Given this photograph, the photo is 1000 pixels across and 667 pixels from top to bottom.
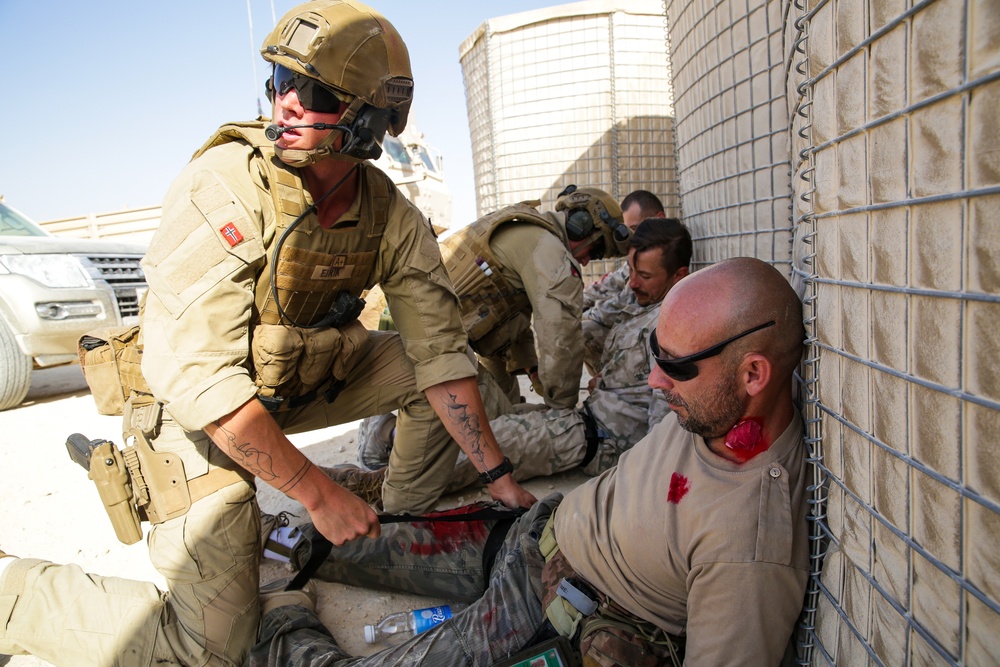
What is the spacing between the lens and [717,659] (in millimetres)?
1222

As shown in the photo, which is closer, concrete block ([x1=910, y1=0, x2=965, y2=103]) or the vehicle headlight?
concrete block ([x1=910, y1=0, x2=965, y2=103])

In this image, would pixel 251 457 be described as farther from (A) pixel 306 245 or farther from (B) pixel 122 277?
(B) pixel 122 277

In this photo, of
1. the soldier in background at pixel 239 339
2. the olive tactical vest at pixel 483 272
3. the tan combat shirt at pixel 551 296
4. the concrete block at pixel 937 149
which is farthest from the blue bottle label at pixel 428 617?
the concrete block at pixel 937 149

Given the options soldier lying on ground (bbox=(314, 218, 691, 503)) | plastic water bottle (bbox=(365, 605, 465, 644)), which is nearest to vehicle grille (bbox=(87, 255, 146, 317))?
soldier lying on ground (bbox=(314, 218, 691, 503))

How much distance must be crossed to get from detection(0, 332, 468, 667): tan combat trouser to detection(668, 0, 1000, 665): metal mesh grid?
1.62 meters

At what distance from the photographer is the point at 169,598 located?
6.78 ft

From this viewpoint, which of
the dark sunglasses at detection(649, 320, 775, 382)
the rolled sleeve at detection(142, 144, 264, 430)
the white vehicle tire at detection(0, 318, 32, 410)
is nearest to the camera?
the dark sunglasses at detection(649, 320, 775, 382)

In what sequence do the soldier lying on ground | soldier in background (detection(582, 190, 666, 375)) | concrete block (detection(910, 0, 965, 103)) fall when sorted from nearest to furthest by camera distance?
concrete block (detection(910, 0, 965, 103)) → the soldier lying on ground → soldier in background (detection(582, 190, 666, 375))

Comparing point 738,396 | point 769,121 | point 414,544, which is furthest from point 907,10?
point 414,544

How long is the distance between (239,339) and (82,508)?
2043mm

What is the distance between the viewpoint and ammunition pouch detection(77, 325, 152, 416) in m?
2.19

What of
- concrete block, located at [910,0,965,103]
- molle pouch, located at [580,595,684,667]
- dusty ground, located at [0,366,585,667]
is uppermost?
concrete block, located at [910,0,965,103]

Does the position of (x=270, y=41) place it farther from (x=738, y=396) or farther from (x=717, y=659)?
(x=717, y=659)

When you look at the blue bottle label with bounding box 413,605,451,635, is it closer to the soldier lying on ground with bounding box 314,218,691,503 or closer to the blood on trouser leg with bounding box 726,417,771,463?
the soldier lying on ground with bounding box 314,218,691,503
